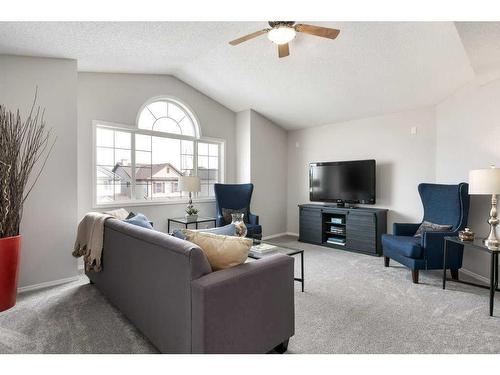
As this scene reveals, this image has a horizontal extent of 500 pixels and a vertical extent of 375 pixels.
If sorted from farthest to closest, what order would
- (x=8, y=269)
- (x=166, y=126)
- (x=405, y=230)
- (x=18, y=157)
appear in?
1. (x=166, y=126)
2. (x=405, y=230)
3. (x=18, y=157)
4. (x=8, y=269)

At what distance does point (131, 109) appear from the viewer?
4211mm

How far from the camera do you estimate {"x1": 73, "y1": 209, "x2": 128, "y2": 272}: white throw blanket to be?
2.64 meters

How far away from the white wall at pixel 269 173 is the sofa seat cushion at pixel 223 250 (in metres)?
3.63

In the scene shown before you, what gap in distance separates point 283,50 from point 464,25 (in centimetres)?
157

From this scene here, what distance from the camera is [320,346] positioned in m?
1.97

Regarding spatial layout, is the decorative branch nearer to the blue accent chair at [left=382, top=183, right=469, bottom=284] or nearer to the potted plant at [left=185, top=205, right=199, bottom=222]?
the potted plant at [left=185, top=205, right=199, bottom=222]

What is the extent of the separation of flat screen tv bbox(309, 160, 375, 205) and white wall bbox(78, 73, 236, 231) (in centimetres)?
167

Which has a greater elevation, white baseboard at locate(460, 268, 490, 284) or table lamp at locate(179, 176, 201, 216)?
table lamp at locate(179, 176, 201, 216)

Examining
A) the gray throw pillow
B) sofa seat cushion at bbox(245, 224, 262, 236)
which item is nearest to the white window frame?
sofa seat cushion at bbox(245, 224, 262, 236)

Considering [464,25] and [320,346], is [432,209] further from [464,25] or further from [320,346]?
[320,346]

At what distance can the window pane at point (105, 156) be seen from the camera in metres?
3.99

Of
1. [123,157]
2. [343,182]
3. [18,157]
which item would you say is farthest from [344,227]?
[18,157]

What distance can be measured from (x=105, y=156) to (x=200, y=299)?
3326mm

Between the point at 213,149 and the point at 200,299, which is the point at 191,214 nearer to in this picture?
the point at 213,149
